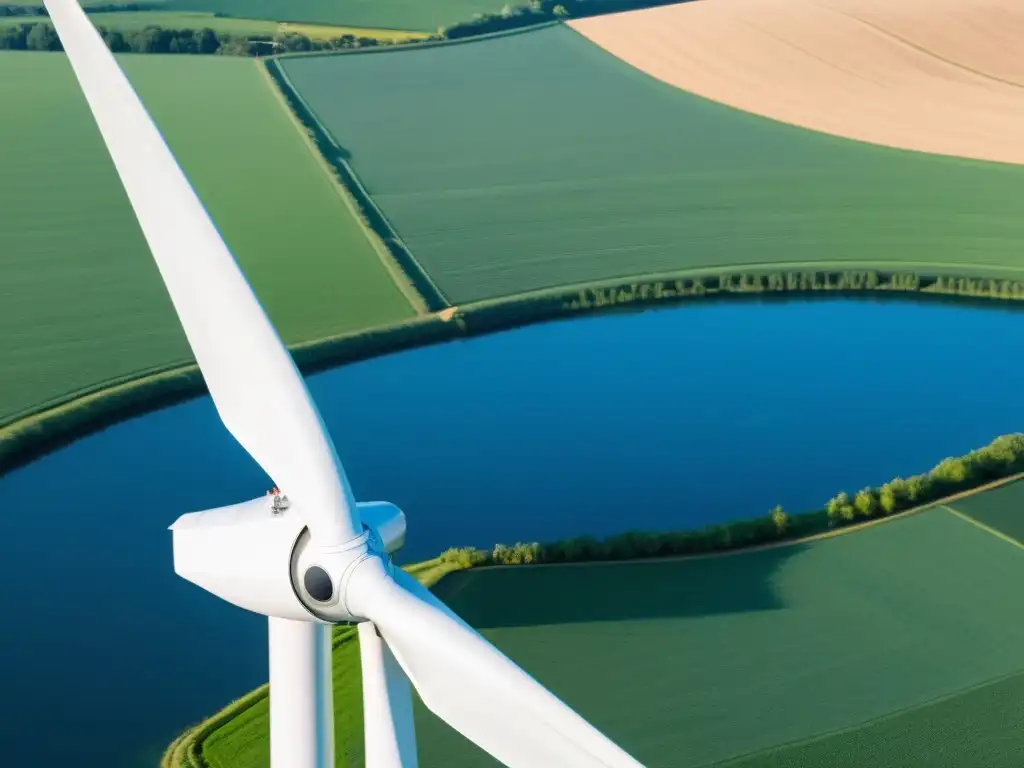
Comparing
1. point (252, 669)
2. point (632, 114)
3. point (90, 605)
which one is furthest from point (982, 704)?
point (632, 114)

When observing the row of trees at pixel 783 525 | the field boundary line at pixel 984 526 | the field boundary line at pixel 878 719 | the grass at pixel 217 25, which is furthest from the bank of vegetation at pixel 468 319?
the grass at pixel 217 25

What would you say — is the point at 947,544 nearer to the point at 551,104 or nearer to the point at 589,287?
the point at 589,287

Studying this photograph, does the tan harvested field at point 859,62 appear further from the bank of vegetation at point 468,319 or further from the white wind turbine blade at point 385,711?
the white wind turbine blade at point 385,711

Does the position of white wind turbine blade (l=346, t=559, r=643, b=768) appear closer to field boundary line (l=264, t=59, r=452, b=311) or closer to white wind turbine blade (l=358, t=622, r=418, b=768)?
white wind turbine blade (l=358, t=622, r=418, b=768)

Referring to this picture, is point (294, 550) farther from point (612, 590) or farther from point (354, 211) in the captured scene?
point (354, 211)

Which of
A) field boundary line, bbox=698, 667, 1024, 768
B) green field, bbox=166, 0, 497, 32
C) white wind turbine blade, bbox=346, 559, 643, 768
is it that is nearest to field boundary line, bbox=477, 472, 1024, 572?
field boundary line, bbox=698, 667, 1024, 768

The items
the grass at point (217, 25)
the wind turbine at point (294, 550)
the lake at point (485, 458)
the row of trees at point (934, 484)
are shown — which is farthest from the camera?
the grass at point (217, 25)

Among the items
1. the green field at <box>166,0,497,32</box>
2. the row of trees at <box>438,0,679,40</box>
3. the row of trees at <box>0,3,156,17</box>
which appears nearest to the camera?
the row of trees at <box>438,0,679,40</box>
